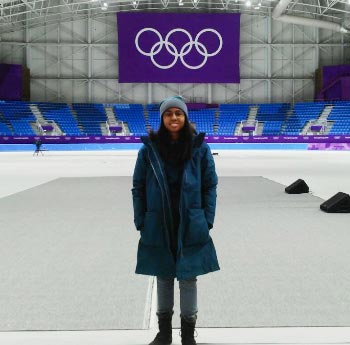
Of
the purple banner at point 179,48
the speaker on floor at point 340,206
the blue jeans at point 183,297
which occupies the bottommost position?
the speaker on floor at point 340,206

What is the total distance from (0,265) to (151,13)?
1764 inches

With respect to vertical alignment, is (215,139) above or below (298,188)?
below

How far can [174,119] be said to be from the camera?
322 cm

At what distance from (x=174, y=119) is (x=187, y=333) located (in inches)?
49.6

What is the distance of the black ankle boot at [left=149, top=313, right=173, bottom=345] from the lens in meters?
3.25

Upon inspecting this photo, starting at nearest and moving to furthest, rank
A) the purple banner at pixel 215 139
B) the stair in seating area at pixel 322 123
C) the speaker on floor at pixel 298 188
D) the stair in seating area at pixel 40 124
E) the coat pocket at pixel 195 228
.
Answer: the coat pocket at pixel 195 228
the speaker on floor at pixel 298 188
the purple banner at pixel 215 139
the stair in seating area at pixel 322 123
the stair in seating area at pixel 40 124

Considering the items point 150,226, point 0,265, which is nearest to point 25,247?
point 0,265

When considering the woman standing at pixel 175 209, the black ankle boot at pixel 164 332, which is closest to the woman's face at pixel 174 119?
the woman standing at pixel 175 209

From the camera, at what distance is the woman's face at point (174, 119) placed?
322cm

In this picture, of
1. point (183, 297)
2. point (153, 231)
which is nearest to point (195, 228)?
point (153, 231)

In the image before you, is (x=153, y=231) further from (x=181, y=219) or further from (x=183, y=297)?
(x=183, y=297)

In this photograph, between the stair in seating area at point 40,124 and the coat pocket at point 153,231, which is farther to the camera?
the stair in seating area at point 40,124

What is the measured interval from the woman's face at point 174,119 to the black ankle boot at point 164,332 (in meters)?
1.13

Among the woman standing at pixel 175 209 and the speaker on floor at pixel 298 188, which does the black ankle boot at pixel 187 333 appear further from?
the speaker on floor at pixel 298 188
